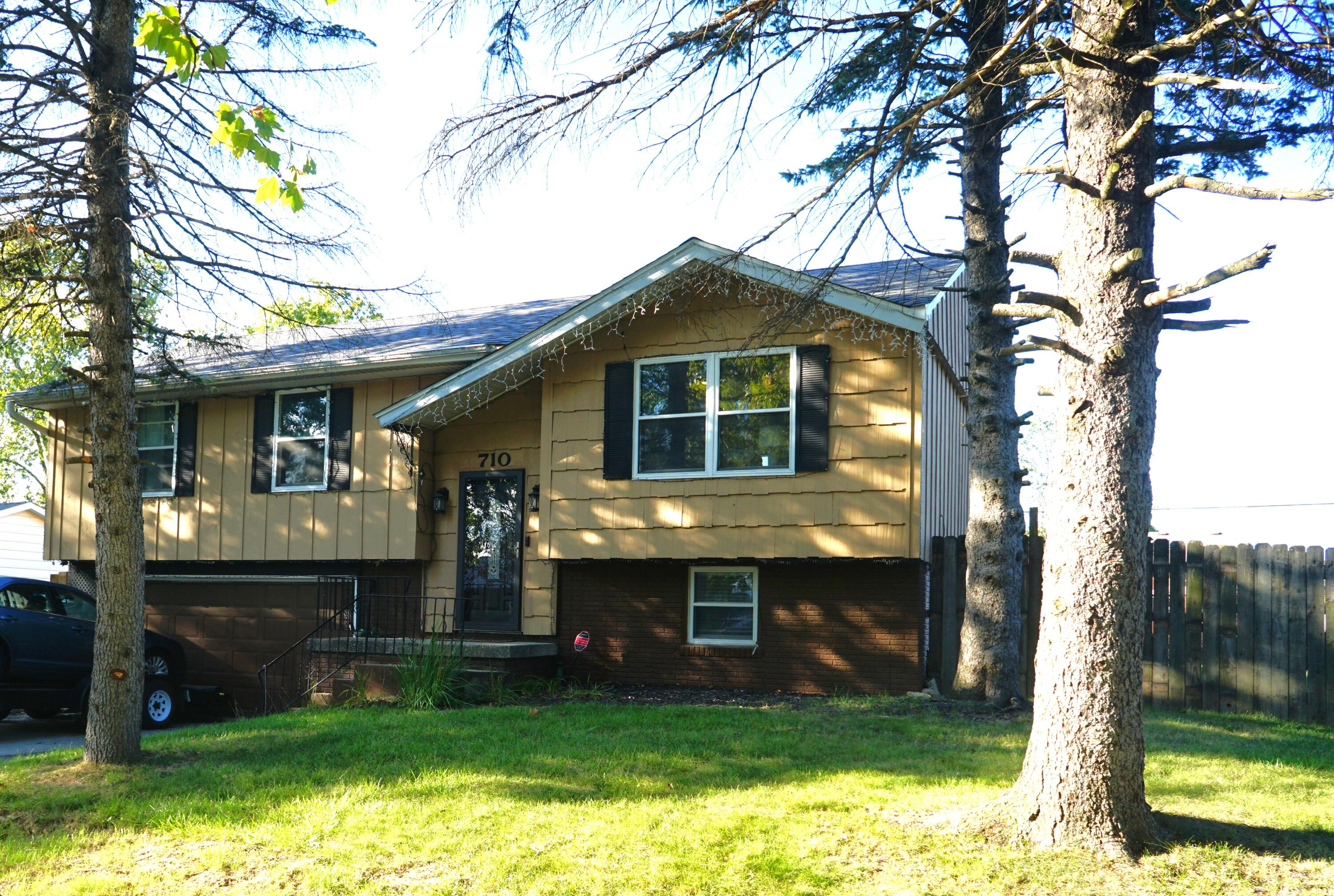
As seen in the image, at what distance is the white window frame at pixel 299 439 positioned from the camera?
1427cm

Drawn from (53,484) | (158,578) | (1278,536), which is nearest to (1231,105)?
(158,578)

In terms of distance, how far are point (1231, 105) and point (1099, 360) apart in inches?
82.7

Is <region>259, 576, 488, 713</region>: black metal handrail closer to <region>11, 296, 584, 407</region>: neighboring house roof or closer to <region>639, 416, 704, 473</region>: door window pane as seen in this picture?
<region>11, 296, 584, 407</region>: neighboring house roof

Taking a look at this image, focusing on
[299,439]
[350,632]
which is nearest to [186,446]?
[299,439]

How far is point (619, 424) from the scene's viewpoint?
12.0m

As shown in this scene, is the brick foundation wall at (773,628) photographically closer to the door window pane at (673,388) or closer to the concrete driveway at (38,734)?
the door window pane at (673,388)

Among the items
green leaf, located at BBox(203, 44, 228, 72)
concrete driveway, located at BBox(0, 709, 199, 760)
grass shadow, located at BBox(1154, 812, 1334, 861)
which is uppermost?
green leaf, located at BBox(203, 44, 228, 72)

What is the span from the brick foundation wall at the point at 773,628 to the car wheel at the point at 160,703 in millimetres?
4451

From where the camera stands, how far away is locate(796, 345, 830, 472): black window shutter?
35.9 feet

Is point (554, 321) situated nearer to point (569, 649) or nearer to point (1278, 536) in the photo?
point (569, 649)

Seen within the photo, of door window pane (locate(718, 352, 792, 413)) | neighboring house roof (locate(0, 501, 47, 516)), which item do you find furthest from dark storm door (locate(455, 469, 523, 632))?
neighboring house roof (locate(0, 501, 47, 516))

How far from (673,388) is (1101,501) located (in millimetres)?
7278

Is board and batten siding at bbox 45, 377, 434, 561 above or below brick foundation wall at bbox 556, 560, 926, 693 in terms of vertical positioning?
above

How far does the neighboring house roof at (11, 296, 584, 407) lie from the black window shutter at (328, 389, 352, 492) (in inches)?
11.9
